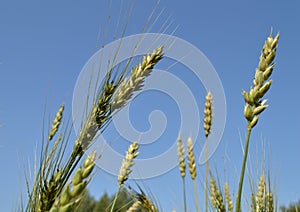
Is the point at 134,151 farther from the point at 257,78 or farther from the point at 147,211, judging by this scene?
the point at 257,78

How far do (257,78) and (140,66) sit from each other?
689mm

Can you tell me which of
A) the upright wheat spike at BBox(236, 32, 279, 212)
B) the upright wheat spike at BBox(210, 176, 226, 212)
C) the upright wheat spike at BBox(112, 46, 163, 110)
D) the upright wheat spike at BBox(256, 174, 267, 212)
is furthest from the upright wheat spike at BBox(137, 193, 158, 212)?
the upright wheat spike at BBox(236, 32, 279, 212)

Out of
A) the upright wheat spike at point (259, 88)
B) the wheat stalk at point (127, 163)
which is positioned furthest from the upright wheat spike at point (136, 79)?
the upright wheat spike at point (259, 88)

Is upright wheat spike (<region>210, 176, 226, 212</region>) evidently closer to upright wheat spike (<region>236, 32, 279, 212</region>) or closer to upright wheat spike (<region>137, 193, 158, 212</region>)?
upright wheat spike (<region>137, 193, 158, 212</region>)

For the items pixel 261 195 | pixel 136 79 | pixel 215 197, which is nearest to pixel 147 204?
pixel 215 197

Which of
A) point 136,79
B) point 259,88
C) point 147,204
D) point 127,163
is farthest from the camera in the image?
point 147,204

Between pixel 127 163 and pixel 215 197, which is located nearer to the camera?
pixel 127 163

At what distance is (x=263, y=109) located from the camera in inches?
30.5

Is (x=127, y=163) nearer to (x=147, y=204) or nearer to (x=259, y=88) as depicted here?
(x=147, y=204)

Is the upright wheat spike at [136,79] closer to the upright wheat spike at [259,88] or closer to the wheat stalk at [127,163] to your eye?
the wheat stalk at [127,163]

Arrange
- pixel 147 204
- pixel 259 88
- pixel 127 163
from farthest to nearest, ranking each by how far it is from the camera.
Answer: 1. pixel 147 204
2. pixel 127 163
3. pixel 259 88

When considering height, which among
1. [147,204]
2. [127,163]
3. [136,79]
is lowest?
[147,204]

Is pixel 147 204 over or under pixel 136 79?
under

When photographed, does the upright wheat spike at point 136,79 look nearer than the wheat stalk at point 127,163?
Yes
